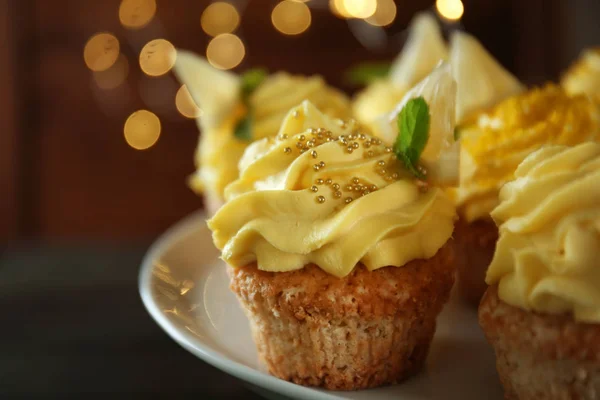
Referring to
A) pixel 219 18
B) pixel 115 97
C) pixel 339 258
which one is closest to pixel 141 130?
pixel 115 97

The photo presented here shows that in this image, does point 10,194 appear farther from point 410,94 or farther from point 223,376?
point 410,94

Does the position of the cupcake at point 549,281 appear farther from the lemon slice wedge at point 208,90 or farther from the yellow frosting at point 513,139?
the lemon slice wedge at point 208,90

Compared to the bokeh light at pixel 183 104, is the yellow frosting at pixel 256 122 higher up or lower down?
higher up

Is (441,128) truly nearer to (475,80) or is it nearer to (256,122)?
(475,80)

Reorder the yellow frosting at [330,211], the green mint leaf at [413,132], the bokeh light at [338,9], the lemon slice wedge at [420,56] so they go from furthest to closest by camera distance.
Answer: the bokeh light at [338,9]
the lemon slice wedge at [420,56]
the green mint leaf at [413,132]
the yellow frosting at [330,211]

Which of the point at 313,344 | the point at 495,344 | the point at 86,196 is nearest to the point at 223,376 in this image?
the point at 313,344

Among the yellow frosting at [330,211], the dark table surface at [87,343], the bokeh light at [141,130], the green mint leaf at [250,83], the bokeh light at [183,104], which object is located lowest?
the dark table surface at [87,343]

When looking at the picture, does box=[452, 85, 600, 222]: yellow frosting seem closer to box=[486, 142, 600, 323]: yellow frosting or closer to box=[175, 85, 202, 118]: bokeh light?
box=[486, 142, 600, 323]: yellow frosting

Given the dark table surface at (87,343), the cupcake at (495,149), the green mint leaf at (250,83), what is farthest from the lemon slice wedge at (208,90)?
the cupcake at (495,149)
